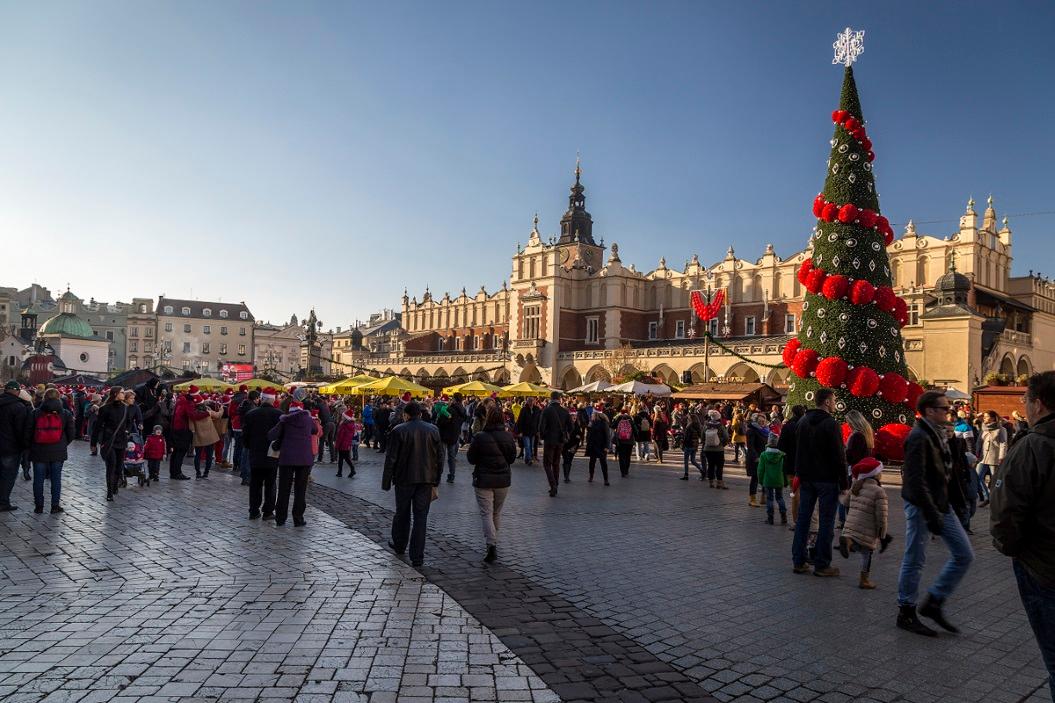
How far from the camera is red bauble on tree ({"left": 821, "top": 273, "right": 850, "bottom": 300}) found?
17672 mm

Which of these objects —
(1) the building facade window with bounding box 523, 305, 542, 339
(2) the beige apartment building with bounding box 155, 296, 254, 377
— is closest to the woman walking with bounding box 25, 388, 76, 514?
(1) the building facade window with bounding box 523, 305, 542, 339

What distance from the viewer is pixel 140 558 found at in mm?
7520

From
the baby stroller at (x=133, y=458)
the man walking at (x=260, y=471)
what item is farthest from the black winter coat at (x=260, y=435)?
the baby stroller at (x=133, y=458)

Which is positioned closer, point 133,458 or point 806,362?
point 133,458

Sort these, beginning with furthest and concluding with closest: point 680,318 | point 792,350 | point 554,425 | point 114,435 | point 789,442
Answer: point 680,318 → point 792,350 → point 554,425 → point 114,435 → point 789,442

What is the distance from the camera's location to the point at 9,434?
10.2 metres

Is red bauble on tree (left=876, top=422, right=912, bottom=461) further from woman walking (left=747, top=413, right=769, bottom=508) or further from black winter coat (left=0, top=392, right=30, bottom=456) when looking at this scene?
black winter coat (left=0, top=392, right=30, bottom=456)

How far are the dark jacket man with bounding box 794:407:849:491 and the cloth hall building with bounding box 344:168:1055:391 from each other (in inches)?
1014

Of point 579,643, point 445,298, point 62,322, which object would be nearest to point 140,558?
point 579,643

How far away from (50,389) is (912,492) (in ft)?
34.9

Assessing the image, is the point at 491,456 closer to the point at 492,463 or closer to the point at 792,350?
the point at 492,463

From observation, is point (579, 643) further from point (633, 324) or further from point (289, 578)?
point (633, 324)

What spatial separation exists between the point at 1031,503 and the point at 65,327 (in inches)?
3323

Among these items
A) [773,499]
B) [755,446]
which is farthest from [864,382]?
[773,499]
